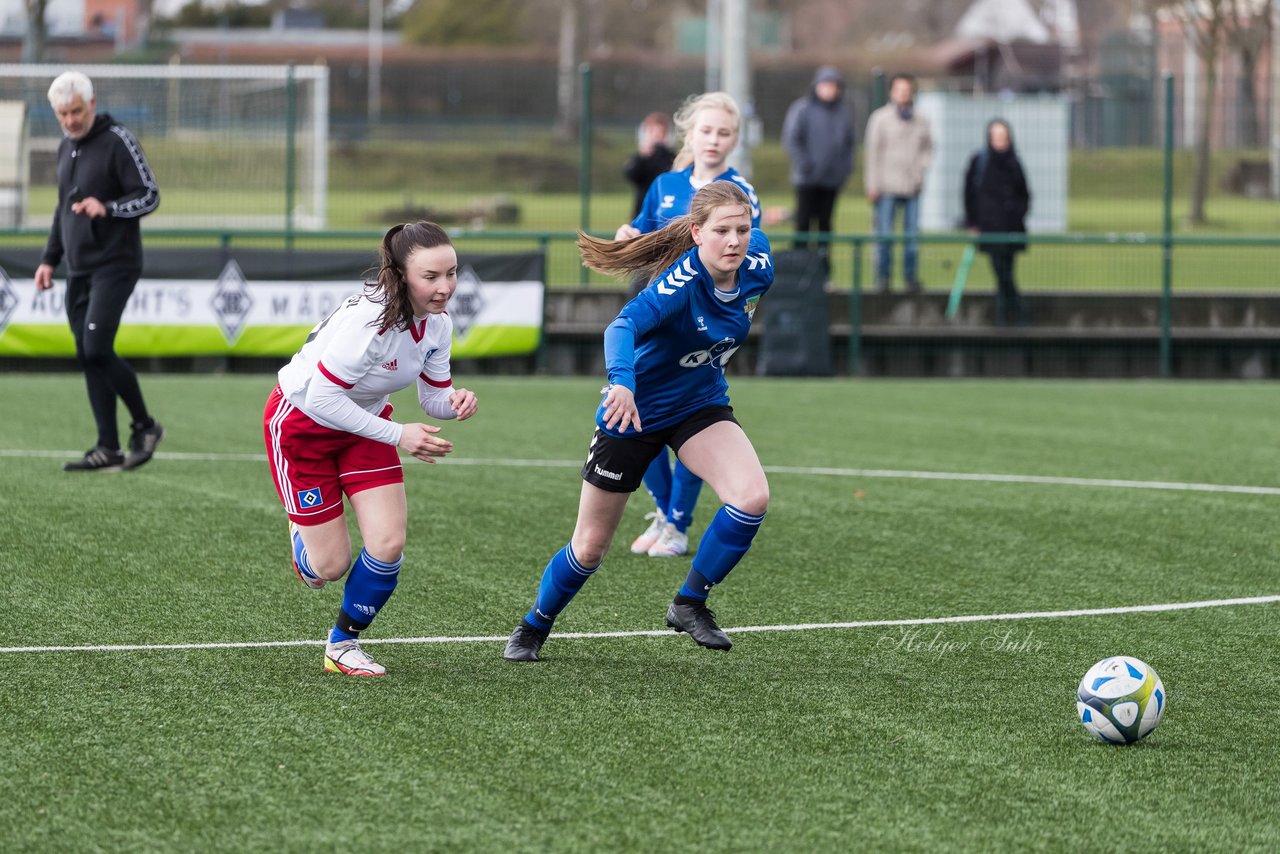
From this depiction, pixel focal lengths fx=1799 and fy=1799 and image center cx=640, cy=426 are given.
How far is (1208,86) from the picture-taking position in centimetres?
1883

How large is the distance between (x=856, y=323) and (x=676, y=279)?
11.6 metres

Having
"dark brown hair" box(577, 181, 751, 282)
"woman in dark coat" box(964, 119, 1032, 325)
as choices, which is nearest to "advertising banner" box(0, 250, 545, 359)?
"woman in dark coat" box(964, 119, 1032, 325)

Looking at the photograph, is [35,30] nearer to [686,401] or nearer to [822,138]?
[822,138]

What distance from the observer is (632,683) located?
5590mm

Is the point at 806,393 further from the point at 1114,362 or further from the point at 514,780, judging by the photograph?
the point at 514,780

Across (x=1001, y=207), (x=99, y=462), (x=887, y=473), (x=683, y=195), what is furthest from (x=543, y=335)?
(x=683, y=195)

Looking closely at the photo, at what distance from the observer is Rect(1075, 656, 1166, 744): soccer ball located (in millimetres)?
4938

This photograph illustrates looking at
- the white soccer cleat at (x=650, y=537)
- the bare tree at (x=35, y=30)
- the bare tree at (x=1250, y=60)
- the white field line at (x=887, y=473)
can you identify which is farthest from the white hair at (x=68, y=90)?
the bare tree at (x=35, y=30)

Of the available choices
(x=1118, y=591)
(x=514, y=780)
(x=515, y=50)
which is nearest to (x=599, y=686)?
(x=514, y=780)

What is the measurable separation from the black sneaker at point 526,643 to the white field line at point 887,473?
4.61 meters

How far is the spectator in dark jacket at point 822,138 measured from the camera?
55.2ft

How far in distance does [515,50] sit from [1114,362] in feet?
163

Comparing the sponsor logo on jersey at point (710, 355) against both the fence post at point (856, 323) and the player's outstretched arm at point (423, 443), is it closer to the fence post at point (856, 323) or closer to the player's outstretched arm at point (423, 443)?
the player's outstretched arm at point (423, 443)

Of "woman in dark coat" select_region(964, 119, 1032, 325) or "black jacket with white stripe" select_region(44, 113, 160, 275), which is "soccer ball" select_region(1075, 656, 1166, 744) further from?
"woman in dark coat" select_region(964, 119, 1032, 325)
